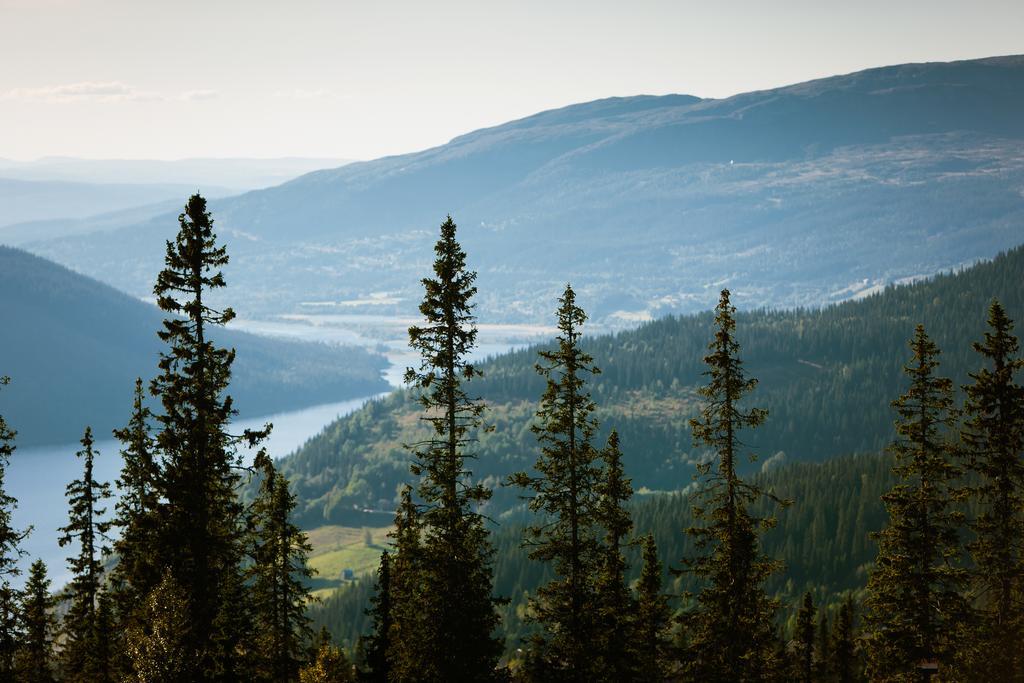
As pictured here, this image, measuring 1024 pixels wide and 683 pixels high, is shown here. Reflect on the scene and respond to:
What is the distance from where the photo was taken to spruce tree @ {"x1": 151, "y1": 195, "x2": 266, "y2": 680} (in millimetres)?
36938

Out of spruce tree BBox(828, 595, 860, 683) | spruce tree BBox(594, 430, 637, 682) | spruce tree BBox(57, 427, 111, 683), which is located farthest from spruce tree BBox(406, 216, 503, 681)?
spruce tree BBox(828, 595, 860, 683)

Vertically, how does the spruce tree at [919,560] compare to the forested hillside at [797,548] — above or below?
above

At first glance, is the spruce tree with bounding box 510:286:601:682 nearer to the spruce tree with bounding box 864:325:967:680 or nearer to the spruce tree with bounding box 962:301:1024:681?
the spruce tree with bounding box 864:325:967:680

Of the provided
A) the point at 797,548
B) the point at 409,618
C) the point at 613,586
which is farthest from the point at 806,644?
the point at 797,548

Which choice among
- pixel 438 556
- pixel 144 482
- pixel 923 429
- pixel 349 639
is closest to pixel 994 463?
pixel 923 429

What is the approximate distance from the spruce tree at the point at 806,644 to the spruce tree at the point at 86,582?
36.4 metres

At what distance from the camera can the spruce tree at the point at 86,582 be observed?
44312mm

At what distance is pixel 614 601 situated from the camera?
40.8 m

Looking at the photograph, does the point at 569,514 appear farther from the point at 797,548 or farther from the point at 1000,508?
the point at 797,548

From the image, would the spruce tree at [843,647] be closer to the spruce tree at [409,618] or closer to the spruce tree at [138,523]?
the spruce tree at [409,618]

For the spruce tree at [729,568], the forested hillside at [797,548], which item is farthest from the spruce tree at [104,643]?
the forested hillside at [797,548]

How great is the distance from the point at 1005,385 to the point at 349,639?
129m

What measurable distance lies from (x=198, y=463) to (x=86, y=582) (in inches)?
525

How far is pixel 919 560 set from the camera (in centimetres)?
4075
